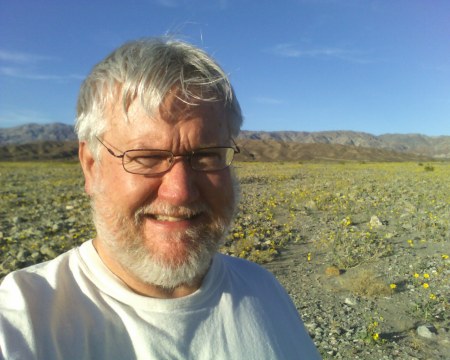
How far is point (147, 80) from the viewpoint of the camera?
168 centimetres

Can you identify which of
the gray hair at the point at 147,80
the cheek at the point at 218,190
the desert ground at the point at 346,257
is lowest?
the desert ground at the point at 346,257

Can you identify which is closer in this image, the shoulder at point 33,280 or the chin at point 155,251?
the shoulder at point 33,280

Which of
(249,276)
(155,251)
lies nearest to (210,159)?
(155,251)

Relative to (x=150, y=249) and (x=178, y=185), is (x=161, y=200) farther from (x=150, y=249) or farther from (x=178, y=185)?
(x=150, y=249)

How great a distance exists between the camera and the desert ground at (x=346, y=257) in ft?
14.9

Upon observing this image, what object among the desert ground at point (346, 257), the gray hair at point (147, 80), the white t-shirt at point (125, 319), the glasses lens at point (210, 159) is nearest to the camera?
the white t-shirt at point (125, 319)

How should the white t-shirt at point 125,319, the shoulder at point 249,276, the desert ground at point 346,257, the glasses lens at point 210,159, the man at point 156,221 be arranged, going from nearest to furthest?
the white t-shirt at point 125,319 < the man at point 156,221 < the glasses lens at point 210,159 < the shoulder at point 249,276 < the desert ground at point 346,257

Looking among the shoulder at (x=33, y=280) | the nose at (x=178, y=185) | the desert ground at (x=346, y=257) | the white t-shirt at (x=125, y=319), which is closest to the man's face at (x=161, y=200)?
the nose at (x=178, y=185)

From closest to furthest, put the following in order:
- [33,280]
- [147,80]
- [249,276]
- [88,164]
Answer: [33,280], [147,80], [88,164], [249,276]

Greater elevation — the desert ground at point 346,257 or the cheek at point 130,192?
the cheek at point 130,192

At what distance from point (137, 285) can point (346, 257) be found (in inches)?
241

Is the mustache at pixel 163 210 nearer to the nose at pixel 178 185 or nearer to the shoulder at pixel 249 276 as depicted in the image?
the nose at pixel 178 185

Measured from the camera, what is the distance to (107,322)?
5.07 ft

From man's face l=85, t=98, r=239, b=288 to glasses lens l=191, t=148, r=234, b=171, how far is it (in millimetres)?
26
